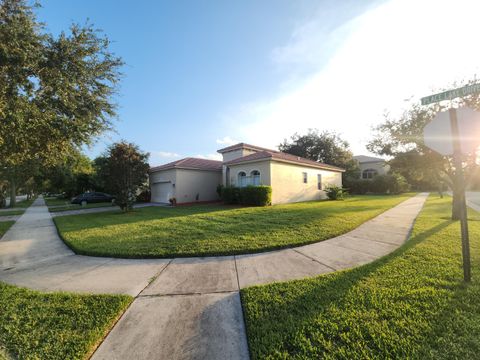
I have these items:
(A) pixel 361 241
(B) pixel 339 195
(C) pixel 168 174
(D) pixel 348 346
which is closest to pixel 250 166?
(C) pixel 168 174

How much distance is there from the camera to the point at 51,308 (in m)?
2.95

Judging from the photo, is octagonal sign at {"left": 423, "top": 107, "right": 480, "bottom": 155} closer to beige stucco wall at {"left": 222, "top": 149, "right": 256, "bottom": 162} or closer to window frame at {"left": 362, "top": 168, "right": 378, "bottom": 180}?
beige stucco wall at {"left": 222, "top": 149, "right": 256, "bottom": 162}

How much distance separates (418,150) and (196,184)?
1554cm

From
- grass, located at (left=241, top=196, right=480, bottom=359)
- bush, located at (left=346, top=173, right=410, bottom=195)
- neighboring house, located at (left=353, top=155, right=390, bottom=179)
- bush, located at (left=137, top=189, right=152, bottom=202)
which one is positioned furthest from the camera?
neighboring house, located at (left=353, top=155, right=390, bottom=179)

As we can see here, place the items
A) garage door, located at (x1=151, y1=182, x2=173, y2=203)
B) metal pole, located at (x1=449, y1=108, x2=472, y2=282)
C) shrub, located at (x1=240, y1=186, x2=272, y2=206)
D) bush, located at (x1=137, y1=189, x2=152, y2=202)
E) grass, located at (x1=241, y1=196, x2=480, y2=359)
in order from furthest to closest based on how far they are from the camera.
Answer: bush, located at (x1=137, y1=189, x2=152, y2=202) < garage door, located at (x1=151, y1=182, x2=173, y2=203) < shrub, located at (x1=240, y1=186, x2=272, y2=206) < metal pole, located at (x1=449, y1=108, x2=472, y2=282) < grass, located at (x1=241, y1=196, x2=480, y2=359)

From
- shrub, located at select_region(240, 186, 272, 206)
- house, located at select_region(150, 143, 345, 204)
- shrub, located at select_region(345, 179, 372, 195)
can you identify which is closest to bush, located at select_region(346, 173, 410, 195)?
shrub, located at select_region(345, 179, 372, 195)

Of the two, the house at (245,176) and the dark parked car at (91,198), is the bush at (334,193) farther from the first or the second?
the dark parked car at (91,198)

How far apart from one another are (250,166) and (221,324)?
14.1 m

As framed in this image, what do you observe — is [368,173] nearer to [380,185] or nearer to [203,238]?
[380,185]

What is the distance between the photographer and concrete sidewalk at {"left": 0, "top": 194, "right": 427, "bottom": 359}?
7.57 feet

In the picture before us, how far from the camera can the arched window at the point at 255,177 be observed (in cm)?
1583

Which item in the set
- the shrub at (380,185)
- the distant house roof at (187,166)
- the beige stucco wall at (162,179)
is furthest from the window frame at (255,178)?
the shrub at (380,185)

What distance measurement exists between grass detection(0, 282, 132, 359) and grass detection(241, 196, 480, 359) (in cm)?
177

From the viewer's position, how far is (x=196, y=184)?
63.7 feet
